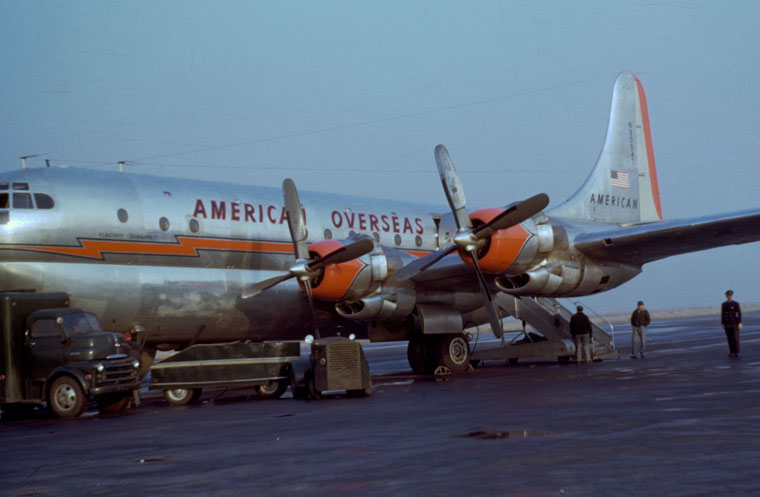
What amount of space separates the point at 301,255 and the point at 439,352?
16.3ft

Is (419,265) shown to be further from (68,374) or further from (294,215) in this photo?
Result: (68,374)

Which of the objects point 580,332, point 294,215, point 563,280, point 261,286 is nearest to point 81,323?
point 261,286

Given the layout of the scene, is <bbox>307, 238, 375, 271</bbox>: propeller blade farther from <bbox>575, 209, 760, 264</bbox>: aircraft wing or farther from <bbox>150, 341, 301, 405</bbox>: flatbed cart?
<bbox>575, 209, 760, 264</bbox>: aircraft wing

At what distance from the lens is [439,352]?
23422 millimetres

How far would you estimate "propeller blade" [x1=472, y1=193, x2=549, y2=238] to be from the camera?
19.5 m

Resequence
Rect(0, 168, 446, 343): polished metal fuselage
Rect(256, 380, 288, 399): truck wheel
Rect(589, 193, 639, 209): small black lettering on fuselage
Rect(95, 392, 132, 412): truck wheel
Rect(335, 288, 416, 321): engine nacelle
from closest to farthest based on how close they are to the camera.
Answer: Rect(95, 392, 132, 412): truck wheel, Rect(0, 168, 446, 343): polished metal fuselage, Rect(256, 380, 288, 399): truck wheel, Rect(335, 288, 416, 321): engine nacelle, Rect(589, 193, 639, 209): small black lettering on fuselage

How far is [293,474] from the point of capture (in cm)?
827

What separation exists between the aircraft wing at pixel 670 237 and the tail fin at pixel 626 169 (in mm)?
3032

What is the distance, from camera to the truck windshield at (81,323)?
16.9m

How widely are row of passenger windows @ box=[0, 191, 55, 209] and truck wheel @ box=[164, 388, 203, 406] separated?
4774 mm

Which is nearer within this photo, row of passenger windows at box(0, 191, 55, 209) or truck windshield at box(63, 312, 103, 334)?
truck windshield at box(63, 312, 103, 334)

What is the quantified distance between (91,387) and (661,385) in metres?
10.6

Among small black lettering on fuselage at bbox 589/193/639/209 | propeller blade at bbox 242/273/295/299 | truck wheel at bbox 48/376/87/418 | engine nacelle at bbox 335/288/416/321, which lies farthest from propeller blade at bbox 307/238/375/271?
small black lettering on fuselage at bbox 589/193/639/209

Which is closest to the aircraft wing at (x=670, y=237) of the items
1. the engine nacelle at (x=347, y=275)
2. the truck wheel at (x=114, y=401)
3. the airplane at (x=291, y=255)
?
the airplane at (x=291, y=255)
